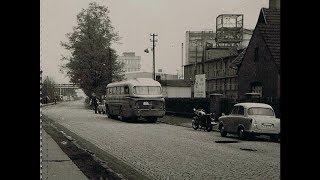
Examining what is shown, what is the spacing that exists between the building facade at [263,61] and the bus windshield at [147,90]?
749 centimetres

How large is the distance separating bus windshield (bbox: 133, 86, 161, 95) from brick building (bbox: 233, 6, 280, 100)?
749 cm

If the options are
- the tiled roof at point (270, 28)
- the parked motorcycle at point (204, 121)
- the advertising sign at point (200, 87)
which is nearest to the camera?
the parked motorcycle at point (204, 121)

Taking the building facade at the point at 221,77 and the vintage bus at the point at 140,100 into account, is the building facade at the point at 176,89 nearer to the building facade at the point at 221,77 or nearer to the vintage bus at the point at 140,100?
the building facade at the point at 221,77

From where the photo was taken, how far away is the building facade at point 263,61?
92.1 feet

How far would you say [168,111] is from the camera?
38.8 meters

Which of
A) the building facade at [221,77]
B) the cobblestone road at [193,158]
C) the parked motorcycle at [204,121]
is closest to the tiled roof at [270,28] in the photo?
the parked motorcycle at [204,121]

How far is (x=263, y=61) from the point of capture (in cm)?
2970

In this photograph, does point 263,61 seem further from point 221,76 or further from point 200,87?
point 221,76

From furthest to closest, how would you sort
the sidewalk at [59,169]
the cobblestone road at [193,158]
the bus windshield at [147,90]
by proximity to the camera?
the bus windshield at [147,90], the cobblestone road at [193,158], the sidewalk at [59,169]

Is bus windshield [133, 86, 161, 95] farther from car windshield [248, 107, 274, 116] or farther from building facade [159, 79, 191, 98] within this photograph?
building facade [159, 79, 191, 98]

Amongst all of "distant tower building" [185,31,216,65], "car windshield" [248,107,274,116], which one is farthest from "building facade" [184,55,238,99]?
"car windshield" [248,107,274,116]

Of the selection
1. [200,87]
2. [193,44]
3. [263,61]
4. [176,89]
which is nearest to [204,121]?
[200,87]
